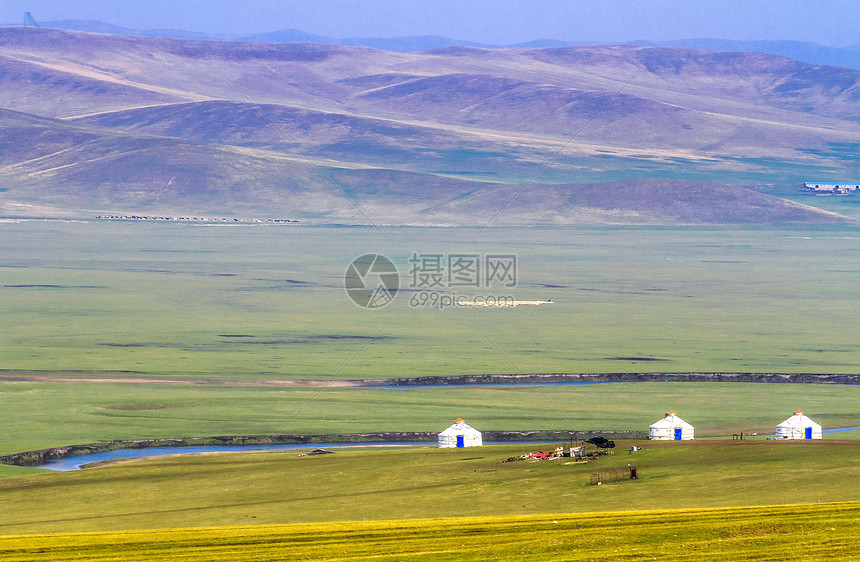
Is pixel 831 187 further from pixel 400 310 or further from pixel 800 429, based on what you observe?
pixel 800 429

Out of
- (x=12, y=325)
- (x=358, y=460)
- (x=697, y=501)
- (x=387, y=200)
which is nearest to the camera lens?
(x=697, y=501)

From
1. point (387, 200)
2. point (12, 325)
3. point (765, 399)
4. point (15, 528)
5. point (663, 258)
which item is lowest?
point (15, 528)

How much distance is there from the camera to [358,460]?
115 feet

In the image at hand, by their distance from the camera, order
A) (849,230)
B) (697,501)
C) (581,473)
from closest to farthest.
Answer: (697,501)
(581,473)
(849,230)

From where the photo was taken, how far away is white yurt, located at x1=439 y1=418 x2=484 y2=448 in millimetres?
37000

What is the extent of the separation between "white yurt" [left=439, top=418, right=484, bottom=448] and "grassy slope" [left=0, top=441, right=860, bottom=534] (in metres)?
1.09

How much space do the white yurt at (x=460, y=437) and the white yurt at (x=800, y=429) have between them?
9225 millimetres

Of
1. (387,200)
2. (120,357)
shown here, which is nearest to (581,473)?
(120,357)

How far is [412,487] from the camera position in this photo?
3052cm

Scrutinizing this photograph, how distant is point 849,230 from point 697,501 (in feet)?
420

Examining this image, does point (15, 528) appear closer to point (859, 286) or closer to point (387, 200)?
point (859, 286)

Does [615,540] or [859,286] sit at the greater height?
[859,286]

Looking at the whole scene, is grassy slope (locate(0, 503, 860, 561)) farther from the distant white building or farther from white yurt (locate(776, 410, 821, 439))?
the distant white building

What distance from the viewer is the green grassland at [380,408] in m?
42.5
